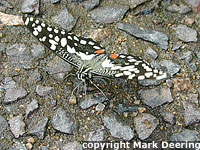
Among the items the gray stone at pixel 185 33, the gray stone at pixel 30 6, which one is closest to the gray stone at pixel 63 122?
the gray stone at pixel 30 6

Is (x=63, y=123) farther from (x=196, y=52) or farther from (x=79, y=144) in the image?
(x=196, y=52)

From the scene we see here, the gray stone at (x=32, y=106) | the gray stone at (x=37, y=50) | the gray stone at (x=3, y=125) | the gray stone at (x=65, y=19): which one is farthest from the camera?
the gray stone at (x=65, y=19)

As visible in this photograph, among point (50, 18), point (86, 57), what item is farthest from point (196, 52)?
point (50, 18)

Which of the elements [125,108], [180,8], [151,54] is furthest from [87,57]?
[180,8]

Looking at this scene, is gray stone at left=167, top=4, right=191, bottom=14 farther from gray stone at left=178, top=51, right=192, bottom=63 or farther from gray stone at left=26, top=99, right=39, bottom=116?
gray stone at left=26, top=99, right=39, bottom=116

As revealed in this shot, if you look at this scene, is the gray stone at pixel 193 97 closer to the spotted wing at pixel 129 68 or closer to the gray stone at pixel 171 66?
the gray stone at pixel 171 66

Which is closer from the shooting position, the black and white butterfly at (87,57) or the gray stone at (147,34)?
the black and white butterfly at (87,57)

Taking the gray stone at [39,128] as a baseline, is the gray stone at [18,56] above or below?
above
